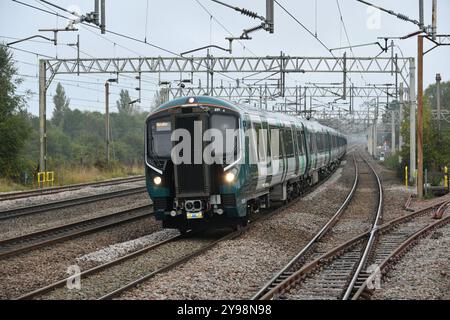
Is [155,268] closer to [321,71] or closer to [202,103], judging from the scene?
[202,103]

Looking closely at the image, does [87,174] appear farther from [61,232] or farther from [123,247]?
[123,247]

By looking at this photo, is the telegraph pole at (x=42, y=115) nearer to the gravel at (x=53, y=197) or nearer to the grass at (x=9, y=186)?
the grass at (x=9, y=186)

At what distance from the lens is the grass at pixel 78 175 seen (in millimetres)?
29334

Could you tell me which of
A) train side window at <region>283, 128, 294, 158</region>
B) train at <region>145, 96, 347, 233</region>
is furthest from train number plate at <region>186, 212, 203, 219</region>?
train side window at <region>283, 128, 294, 158</region>

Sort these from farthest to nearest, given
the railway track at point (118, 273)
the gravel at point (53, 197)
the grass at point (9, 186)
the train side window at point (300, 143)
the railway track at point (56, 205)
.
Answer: the grass at point (9, 186) → the train side window at point (300, 143) → the gravel at point (53, 197) → the railway track at point (56, 205) → the railway track at point (118, 273)

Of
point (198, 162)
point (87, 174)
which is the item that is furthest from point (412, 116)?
point (198, 162)

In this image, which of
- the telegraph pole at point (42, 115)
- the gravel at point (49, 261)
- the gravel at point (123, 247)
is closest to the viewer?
the gravel at point (49, 261)

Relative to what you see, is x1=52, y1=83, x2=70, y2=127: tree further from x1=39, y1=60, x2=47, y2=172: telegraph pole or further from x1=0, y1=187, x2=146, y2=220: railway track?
x1=0, y1=187, x2=146, y2=220: railway track

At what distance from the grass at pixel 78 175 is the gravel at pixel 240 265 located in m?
15.8

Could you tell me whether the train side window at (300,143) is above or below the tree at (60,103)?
below

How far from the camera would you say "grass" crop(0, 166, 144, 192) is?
29.3 m

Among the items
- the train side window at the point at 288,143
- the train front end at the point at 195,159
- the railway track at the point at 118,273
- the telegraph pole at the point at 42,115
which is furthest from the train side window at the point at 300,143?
the telegraph pole at the point at 42,115

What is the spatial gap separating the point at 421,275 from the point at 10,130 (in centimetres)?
2642

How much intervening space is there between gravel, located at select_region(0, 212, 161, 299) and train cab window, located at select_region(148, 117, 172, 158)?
6.60 ft
